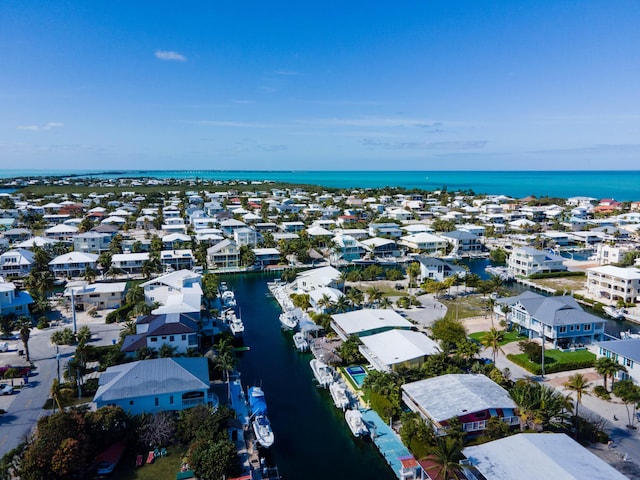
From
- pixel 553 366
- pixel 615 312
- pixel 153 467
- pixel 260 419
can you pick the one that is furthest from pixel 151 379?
pixel 615 312

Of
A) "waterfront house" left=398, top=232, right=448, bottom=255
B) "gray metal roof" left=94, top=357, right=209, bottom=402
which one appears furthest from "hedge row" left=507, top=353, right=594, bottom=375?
"waterfront house" left=398, top=232, right=448, bottom=255

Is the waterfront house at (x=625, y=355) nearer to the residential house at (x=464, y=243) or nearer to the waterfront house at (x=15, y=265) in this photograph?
the residential house at (x=464, y=243)

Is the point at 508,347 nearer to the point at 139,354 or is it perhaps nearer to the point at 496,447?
the point at 496,447

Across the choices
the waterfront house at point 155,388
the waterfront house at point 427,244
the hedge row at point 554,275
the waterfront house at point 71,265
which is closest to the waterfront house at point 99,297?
the waterfront house at point 71,265

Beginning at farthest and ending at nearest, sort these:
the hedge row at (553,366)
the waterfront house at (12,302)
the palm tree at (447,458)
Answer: the waterfront house at (12,302) < the hedge row at (553,366) < the palm tree at (447,458)

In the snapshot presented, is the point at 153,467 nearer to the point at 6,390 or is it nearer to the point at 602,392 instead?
the point at 6,390

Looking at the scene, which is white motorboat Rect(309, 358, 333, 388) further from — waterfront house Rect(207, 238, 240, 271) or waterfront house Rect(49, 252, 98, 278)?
waterfront house Rect(49, 252, 98, 278)

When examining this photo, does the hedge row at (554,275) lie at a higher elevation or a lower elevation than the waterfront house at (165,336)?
lower

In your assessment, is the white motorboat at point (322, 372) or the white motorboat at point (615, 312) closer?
the white motorboat at point (322, 372)
